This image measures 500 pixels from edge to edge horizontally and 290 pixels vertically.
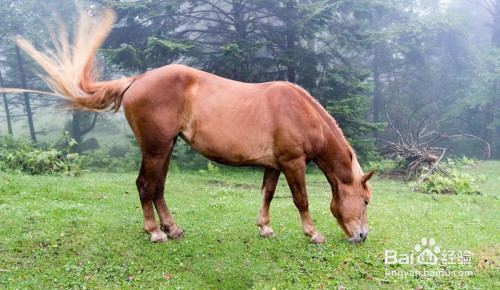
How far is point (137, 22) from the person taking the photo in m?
15.5

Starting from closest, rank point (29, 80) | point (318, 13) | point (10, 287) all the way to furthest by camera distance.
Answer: point (10, 287) < point (318, 13) < point (29, 80)

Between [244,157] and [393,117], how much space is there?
21536 millimetres

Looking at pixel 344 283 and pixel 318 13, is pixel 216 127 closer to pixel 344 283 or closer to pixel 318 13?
pixel 344 283

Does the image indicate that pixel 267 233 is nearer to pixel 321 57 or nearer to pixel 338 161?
pixel 338 161

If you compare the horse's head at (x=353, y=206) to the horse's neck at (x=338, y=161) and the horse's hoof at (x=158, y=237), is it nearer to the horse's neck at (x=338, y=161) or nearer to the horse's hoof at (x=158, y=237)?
the horse's neck at (x=338, y=161)

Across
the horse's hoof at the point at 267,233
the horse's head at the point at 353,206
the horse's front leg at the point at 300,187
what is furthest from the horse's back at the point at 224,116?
the horse's hoof at the point at 267,233

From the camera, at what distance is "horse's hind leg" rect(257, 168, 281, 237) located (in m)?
4.93

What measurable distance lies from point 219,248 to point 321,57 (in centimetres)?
1233

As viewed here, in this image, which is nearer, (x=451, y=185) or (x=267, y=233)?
(x=267, y=233)

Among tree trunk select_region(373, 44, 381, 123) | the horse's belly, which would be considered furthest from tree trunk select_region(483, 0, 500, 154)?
the horse's belly

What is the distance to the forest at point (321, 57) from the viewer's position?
1415 cm

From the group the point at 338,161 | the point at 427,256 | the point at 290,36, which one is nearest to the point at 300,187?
the point at 338,161

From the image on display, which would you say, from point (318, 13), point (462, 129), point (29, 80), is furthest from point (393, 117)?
point (29, 80)

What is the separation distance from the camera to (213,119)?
4359mm
